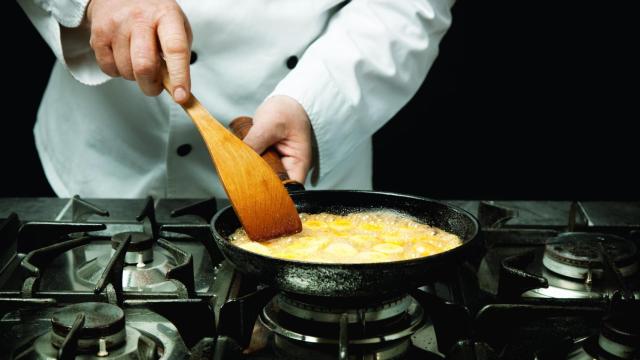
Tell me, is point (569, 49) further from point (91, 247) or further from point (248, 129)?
point (91, 247)

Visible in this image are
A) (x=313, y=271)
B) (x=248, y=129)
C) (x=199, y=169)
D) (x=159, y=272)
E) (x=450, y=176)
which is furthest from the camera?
(x=450, y=176)

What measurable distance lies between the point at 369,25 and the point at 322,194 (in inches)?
20.7

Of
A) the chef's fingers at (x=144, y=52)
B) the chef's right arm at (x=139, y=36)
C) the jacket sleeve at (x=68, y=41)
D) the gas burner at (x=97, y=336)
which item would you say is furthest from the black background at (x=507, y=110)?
the gas burner at (x=97, y=336)

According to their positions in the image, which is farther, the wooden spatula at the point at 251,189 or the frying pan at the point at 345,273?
the wooden spatula at the point at 251,189

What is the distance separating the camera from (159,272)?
1.03 meters

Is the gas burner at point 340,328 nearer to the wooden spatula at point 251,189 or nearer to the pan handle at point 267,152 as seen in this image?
the wooden spatula at point 251,189

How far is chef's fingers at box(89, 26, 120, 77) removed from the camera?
1.16 m

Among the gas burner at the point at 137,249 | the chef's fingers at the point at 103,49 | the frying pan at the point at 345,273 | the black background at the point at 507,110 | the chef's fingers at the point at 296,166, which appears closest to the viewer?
the frying pan at the point at 345,273

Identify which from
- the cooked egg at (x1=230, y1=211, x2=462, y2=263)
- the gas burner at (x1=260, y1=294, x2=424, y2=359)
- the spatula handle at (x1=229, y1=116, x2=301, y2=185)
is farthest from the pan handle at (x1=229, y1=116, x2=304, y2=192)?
the gas burner at (x1=260, y1=294, x2=424, y2=359)

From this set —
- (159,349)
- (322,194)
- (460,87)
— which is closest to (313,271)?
(159,349)

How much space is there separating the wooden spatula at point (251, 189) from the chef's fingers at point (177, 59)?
0.20ft

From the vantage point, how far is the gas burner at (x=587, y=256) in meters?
1.00

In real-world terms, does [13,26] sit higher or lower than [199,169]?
higher

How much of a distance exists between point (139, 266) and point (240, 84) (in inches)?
24.3
